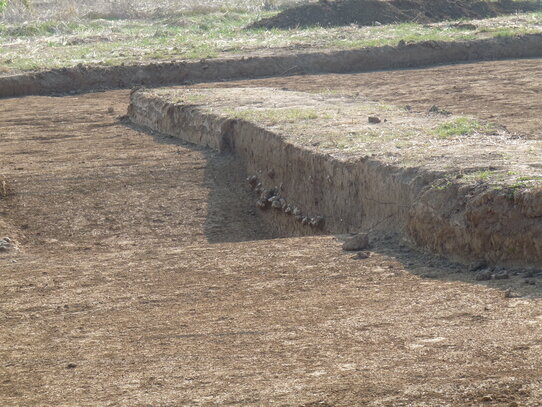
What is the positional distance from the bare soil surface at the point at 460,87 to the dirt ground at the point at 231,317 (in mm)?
4131

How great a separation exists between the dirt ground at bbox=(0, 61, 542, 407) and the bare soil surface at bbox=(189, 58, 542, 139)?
13.6 feet

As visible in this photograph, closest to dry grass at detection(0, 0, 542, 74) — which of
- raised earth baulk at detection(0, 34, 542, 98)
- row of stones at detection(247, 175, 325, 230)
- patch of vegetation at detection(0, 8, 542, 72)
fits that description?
patch of vegetation at detection(0, 8, 542, 72)

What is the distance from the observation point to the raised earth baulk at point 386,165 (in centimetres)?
619

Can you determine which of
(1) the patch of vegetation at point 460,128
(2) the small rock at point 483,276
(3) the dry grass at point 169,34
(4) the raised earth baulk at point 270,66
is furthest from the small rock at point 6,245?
(3) the dry grass at point 169,34

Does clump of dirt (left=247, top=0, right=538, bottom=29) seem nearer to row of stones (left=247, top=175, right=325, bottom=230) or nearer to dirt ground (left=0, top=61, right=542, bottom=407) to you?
row of stones (left=247, top=175, right=325, bottom=230)

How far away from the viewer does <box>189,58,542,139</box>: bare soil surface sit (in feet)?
39.6

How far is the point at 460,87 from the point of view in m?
15.0

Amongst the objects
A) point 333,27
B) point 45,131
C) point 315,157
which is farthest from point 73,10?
point 315,157

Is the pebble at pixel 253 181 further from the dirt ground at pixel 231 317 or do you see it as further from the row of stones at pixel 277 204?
the dirt ground at pixel 231 317

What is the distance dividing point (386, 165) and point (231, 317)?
2.75m

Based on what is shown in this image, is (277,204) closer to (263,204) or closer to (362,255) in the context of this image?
(263,204)

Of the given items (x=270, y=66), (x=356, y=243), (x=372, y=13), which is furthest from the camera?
(x=372, y=13)

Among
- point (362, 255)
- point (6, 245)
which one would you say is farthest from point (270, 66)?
point (362, 255)

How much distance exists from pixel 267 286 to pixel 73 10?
24.8 m
